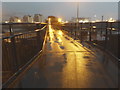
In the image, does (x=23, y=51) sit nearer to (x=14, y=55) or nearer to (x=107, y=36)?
(x=14, y=55)

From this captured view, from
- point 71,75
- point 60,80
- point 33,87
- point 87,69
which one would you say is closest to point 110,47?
point 87,69

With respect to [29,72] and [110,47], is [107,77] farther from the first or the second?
[110,47]

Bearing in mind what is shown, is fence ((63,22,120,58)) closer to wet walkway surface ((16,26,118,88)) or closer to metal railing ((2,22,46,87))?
wet walkway surface ((16,26,118,88))

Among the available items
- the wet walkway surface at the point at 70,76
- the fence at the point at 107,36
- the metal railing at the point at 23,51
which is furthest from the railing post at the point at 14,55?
the fence at the point at 107,36

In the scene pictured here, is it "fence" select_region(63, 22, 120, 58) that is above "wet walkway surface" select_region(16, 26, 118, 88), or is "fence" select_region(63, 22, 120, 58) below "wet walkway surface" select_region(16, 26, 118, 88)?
above

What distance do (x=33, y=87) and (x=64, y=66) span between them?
166 cm

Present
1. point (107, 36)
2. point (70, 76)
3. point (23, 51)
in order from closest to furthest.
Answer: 1. point (70, 76)
2. point (23, 51)
3. point (107, 36)

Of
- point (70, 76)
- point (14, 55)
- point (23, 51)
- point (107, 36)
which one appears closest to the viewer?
point (14, 55)

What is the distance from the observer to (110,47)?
6836 mm

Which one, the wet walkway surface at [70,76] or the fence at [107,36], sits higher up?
the fence at [107,36]

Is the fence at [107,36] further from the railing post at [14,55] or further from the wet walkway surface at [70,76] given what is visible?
the railing post at [14,55]

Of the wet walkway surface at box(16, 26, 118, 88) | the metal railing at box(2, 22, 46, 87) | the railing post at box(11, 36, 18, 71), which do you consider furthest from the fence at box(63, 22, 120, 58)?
the railing post at box(11, 36, 18, 71)

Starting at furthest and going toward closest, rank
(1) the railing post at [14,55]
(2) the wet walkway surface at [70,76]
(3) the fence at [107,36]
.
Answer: (3) the fence at [107,36]
(1) the railing post at [14,55]
(2) the wet walkway surface at [70,76]

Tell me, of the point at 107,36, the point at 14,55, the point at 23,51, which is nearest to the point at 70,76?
the point at 14,55
